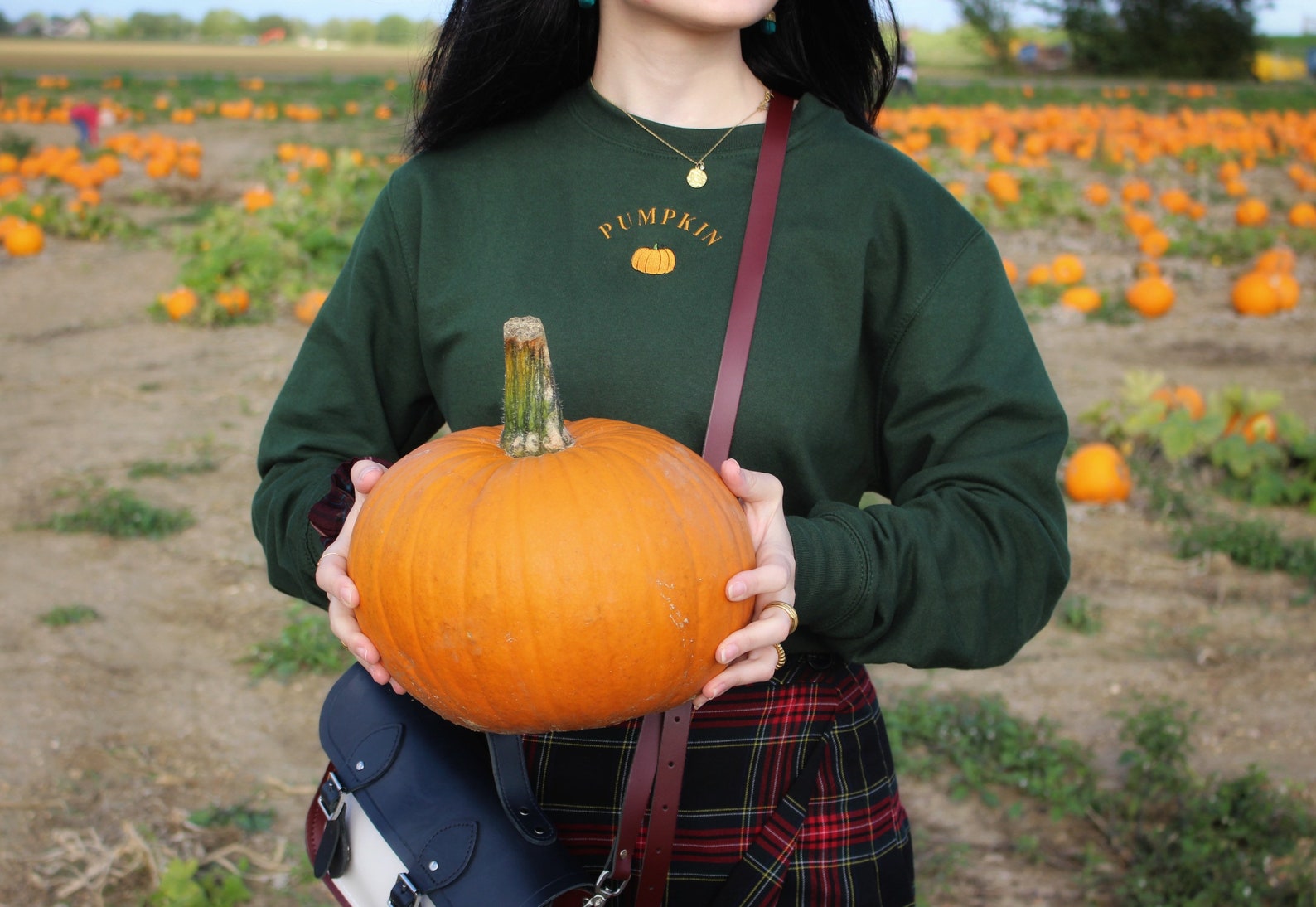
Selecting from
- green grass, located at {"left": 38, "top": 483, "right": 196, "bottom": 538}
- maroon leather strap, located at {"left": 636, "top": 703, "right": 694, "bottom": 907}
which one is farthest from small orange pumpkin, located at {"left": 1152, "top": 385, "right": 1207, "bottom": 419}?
maroon leather strap, located at {"left": 636, "top": 703, "right": 694, "bottom": 907}

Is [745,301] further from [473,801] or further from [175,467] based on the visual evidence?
[175,467]

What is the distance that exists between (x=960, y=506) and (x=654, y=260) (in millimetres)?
564

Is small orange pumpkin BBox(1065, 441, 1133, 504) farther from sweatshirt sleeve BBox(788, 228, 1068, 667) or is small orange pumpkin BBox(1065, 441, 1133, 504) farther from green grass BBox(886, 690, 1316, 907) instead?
sweatshirt sleeve BBox(788, 228, 1068, 667)

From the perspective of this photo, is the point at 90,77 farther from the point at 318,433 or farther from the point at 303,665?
the point at 318,433

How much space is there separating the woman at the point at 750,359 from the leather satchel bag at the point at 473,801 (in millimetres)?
50

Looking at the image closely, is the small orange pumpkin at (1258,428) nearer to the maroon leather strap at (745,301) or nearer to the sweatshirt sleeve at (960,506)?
the sweatshirt sleeve at (960,506)

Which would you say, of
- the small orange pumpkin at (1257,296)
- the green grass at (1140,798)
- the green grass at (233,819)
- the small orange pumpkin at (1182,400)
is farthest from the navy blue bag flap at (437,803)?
the small orange pumpkin at (1257,296)

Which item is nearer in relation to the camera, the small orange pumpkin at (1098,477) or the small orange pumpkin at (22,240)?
the small orange pumpkin at (1098,477)

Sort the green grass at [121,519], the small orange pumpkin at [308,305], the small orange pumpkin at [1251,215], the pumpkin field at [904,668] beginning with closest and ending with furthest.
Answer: the pumpkin field at [904,668]
the green grass at [121,519]
the small orange pumpkin at [308,305]
the small orange pumpkin at [1251,215]

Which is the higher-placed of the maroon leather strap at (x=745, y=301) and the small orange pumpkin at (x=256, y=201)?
the maroon leather strap at (x=745, y=301)

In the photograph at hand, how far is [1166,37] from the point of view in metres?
38.7

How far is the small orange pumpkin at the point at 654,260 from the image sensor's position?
1747mm

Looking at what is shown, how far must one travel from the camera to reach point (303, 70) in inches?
1394

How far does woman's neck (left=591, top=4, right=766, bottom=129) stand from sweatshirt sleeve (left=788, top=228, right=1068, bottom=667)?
445mm
